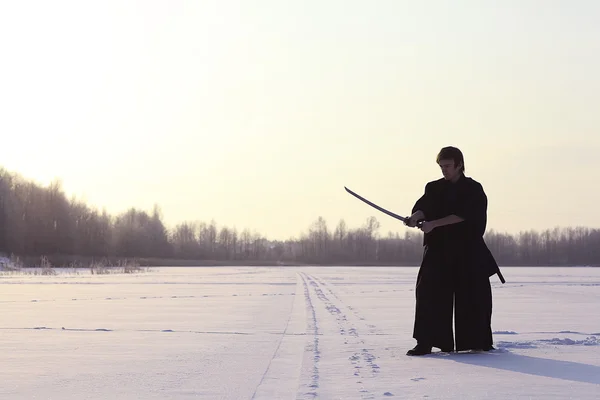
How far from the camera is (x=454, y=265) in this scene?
20.3 ft

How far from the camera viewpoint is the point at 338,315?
35.2ft

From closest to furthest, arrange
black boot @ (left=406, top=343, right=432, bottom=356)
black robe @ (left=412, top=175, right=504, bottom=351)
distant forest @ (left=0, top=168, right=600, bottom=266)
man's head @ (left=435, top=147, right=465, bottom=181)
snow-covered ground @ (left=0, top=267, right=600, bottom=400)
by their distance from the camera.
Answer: snow-covered ground @ (left=0, top=267, right=600, bottom=400)
black boot @ (left=406, top=343, right=432, bottom=356)
black robe @ (left=412, top=175, right=504, bottom=351)
man's head @ (left=435, top=147, right=465, bottom=181)
distant forest @ (left=0, top=168, right=600, bottom=266)

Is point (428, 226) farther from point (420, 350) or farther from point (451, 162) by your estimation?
point (420, 350)

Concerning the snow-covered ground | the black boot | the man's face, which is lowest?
the snow-covered ground

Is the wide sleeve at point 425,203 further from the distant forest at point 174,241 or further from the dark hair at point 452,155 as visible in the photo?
the distant forest at point 174,241

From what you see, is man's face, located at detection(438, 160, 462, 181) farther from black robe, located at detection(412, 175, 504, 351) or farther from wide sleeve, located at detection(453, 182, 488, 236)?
wide sleeve, located at detection(453, 182, 488, 236)

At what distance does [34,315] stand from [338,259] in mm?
104044

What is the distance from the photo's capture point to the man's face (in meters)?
6.18

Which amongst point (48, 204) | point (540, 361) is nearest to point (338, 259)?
point (48, 204)

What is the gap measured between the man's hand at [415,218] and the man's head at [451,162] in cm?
38

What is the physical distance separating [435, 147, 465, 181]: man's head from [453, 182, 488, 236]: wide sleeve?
0.59 feet

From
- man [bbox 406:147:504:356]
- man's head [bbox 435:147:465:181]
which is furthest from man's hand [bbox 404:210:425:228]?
man's head [bbox 435:147:465:181]

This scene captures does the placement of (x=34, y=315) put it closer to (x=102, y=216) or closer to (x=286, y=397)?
(x=286, y=397)

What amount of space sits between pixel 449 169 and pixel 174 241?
112 m
